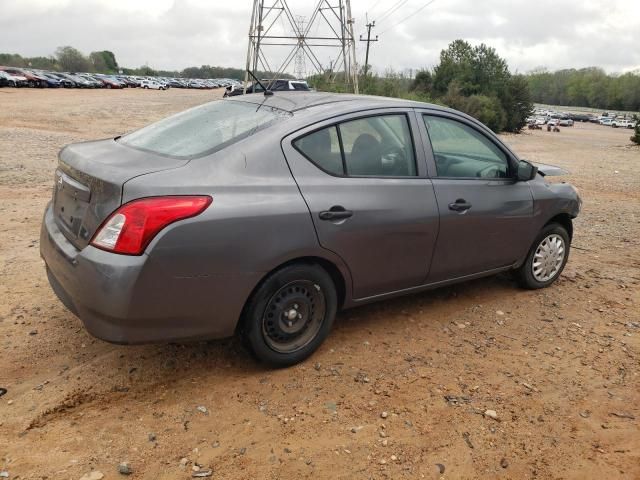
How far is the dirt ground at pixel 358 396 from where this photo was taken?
8.38 feet

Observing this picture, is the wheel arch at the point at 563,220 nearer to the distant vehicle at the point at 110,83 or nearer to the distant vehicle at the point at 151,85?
the distant vehicle at the point at 110,83

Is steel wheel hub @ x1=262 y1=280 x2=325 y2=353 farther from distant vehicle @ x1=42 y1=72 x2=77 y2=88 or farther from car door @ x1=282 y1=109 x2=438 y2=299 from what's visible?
distant vehicle @ x1=42 y1=72 x2=77 y2=88

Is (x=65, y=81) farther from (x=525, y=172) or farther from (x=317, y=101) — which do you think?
(x=525, y=172)

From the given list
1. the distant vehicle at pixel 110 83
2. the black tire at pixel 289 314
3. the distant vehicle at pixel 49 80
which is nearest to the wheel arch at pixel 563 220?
the black tire at pixel 289 314

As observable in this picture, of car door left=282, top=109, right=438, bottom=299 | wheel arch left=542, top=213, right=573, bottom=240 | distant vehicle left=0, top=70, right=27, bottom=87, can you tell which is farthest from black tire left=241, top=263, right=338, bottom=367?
distant vehicle left=0, top=70, right=27, bottom=87

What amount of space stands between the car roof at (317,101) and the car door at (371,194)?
0.09 meters

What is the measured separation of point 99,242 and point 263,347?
3.57ft

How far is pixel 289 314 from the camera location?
320cm

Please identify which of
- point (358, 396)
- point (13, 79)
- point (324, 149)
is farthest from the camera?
point (13, 79)

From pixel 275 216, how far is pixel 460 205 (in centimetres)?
154

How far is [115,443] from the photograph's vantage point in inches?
101

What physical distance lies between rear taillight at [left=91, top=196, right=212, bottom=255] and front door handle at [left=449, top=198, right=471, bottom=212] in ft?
6.30

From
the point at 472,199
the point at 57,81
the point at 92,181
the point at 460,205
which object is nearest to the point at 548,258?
the point at 472,199

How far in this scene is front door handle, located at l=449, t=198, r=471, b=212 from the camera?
12.5 ft
